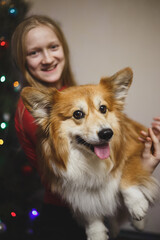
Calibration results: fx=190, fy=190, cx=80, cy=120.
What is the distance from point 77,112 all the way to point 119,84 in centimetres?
29

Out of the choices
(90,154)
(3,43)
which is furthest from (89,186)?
(3,43)

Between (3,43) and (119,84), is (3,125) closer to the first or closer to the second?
(3,43)

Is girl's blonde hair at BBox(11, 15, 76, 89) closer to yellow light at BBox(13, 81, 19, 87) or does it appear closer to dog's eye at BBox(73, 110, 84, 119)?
yellow light at BBox(13, 81, 19, 87)

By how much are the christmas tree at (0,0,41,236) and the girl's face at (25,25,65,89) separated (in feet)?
1.17

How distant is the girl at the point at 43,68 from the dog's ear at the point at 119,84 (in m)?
0.32

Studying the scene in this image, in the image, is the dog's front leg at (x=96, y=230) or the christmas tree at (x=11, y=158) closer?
the dog's front leg at (x=96, y=230)

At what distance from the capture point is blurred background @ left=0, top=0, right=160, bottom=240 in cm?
138

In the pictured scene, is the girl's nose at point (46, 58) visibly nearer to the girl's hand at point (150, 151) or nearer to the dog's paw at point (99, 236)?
the girl's hand at point (150, 151)

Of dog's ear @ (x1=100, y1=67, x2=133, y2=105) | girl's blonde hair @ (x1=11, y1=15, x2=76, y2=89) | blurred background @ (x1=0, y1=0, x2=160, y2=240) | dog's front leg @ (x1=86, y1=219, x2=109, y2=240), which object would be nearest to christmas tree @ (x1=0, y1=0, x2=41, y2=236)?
blurred background @ (x1=0, y1=0, x2=160, y2=240)

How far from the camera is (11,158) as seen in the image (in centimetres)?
183

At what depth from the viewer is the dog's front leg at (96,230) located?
1.10 metres

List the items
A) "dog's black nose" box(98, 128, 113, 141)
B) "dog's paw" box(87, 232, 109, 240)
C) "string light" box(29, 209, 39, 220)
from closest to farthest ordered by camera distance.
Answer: "dog's black nose" box(98, 128, 113, 141), "dog's paw" box(87, 232, 109, 240), "string light" box(29, 209, 39, 220)

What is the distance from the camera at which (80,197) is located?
1.07 m

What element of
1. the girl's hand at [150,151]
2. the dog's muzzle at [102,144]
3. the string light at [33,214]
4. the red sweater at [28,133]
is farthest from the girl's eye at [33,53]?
the string light at [33,214]
